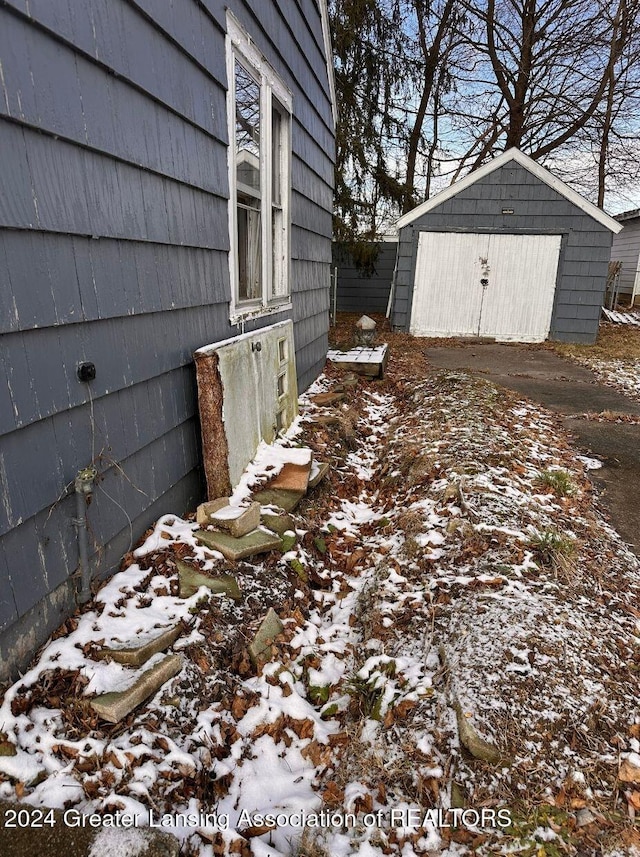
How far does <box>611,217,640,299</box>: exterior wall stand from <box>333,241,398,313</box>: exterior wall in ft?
29.5

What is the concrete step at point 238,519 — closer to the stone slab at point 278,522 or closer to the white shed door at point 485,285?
the stone slab at point 278,522

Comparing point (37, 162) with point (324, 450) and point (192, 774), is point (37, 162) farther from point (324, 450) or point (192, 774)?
point (324, 450)

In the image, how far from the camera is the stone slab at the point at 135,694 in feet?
6.04

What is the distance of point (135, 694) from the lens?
192cm

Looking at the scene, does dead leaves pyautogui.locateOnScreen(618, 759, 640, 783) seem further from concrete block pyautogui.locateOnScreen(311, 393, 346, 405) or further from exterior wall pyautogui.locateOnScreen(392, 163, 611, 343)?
exterior wall pyautogui.locateOnScreen(392, 163, 611, 343)

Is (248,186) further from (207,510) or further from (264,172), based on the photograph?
(207,510)

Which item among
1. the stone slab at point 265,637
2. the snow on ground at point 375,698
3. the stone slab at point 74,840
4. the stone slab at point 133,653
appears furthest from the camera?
the stone slab at point 265,637

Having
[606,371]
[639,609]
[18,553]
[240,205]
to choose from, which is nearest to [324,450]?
[240,205]

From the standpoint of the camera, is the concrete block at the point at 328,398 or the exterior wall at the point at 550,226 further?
the exterior wall at the point at 550,226

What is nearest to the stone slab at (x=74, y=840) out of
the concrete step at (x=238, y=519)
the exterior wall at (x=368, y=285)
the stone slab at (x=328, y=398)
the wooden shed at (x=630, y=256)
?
the concrete step at (x=238, y=519)

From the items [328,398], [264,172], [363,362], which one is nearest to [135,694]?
[264,172]

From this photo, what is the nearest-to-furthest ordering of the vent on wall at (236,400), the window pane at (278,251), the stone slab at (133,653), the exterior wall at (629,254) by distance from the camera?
the stone slab at (133,653), the vent on wall at (236,400), the window pane at (278,251), the exterior wall at (629,254)

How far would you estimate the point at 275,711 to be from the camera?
2217 mm

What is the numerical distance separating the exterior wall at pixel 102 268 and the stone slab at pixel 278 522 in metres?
0.49
